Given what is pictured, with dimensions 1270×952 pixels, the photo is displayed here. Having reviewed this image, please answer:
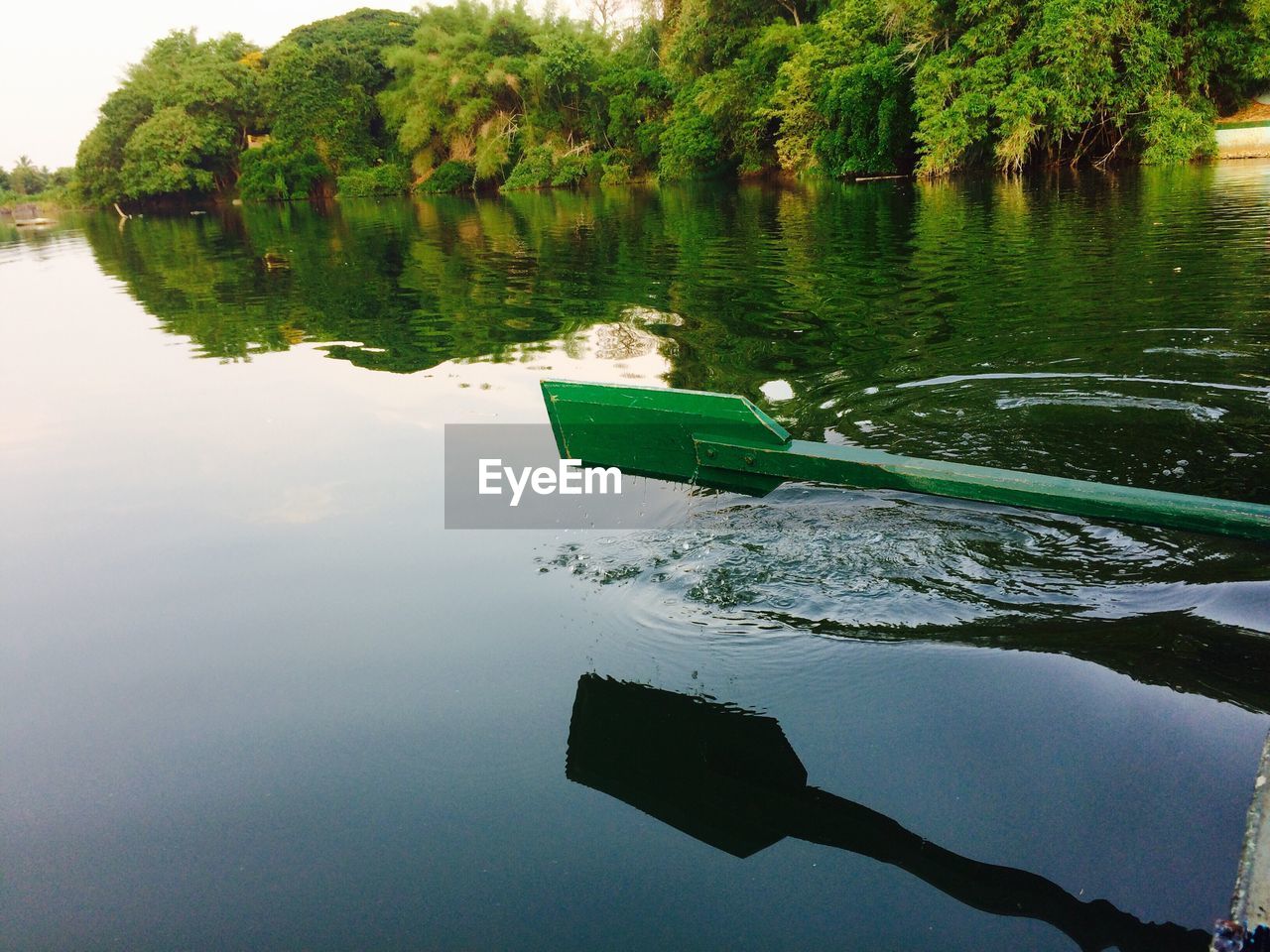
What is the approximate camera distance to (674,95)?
133 ft

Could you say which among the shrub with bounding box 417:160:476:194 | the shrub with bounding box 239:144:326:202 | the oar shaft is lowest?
the oar shaft

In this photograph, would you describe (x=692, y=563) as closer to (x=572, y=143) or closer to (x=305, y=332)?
(x=305, y=332)

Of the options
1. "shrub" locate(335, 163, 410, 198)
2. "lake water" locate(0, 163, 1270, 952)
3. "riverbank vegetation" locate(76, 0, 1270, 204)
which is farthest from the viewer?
"shrub" locate(335, 163, 410, 198)

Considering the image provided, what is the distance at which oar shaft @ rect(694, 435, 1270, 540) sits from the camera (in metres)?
3.20

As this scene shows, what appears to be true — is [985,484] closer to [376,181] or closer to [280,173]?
[376,181]

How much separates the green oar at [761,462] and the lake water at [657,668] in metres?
0.68

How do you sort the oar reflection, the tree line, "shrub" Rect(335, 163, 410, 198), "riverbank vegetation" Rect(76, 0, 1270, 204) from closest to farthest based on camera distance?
1. the oar reflection
2. "riverbank vegetation" Rect(76, 0, 1270, 204)
3. "shrub" Rect(335, 163, 410, 198)
4. the tree line

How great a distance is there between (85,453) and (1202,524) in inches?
327

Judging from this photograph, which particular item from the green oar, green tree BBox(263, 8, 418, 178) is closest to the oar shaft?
the green oar

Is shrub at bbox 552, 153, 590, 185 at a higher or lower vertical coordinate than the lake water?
higher

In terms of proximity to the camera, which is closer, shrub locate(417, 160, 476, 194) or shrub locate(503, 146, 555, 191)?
shrub locate(503, 146, 555, 191)

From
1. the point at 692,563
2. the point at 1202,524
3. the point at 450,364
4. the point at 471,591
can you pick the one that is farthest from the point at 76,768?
the point at 450,364

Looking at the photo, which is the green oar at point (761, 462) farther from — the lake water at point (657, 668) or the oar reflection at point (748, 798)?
the oar reflection at point (748, 798)

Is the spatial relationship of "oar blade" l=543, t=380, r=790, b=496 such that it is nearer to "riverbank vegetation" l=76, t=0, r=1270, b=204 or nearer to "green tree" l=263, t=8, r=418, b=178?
"riverbank vegetation" l=76, t=0, r=1270, b=204
